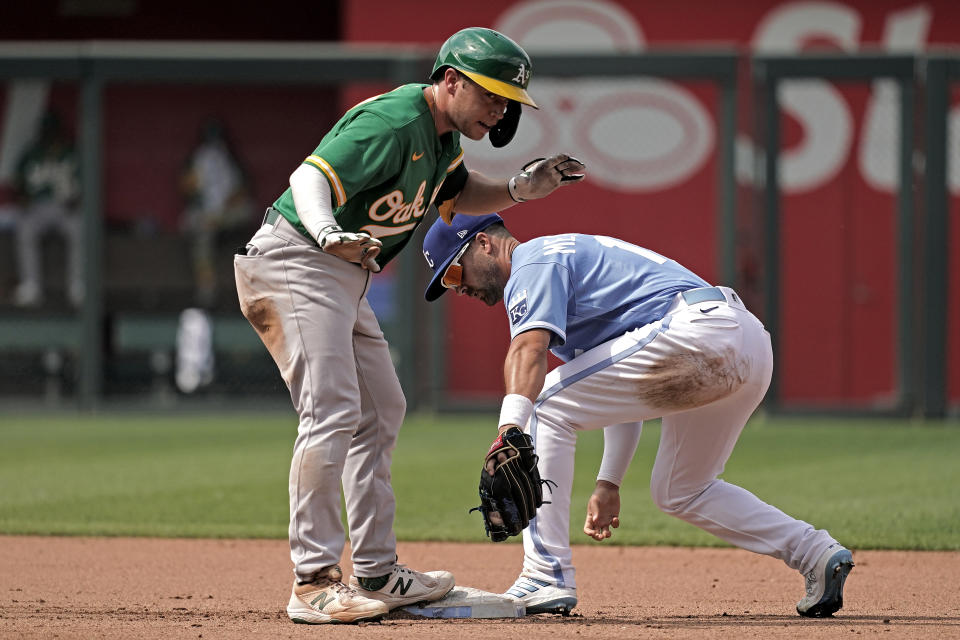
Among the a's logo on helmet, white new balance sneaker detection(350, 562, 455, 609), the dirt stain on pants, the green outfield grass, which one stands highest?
the a's logo on helmet

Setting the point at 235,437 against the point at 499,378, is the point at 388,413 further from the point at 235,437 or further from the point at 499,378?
the point at 499,378

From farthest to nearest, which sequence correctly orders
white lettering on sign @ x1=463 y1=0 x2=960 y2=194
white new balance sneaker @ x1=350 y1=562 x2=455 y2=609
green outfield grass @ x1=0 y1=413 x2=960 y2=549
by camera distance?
white lettering on sign @ x1=463 y1=0 x2=960 y2=194
green outfield grass @ x1=0 y1=413 x2=960 y2=549
white new balance sneaker @ x1=350 y1=562 x2=455 y2=609

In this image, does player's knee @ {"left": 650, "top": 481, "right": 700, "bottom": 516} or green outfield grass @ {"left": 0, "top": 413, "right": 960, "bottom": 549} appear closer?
player's knee @ {"left": 650, "top": 481, "right": 700, "bottom": 516}

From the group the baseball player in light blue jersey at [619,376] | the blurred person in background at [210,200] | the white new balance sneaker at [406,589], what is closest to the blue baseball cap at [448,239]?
the baseball player in light blue jersey at [619,376]

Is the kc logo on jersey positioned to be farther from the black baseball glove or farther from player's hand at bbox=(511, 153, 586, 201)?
player's hand at bbox=(511, 153, 586, 201)

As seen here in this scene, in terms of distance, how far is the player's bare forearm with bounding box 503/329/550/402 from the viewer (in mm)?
3889

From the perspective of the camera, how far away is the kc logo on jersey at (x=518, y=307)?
3986 millimetres

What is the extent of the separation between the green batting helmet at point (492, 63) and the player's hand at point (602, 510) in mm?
1220

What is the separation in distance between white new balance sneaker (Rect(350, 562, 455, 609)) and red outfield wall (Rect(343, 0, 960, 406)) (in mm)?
7257

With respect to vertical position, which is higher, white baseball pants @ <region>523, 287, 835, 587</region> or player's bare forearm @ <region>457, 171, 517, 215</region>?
player's bare forearm @ <region>457, 171, 517, 215</region>

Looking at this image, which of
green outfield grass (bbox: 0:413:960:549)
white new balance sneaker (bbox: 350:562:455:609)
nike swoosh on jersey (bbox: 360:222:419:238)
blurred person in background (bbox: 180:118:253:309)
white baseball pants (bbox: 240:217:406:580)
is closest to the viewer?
white baseball pants (bbox: 240:217:406:580)

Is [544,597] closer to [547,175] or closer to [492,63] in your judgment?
[547,175]

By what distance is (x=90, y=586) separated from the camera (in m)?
4.96

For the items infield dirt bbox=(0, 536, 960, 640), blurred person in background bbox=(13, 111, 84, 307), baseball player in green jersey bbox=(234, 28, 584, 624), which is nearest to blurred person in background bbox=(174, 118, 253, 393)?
blurred person in background bbox=(13, 111, 84, 307)
